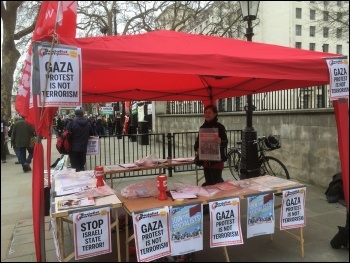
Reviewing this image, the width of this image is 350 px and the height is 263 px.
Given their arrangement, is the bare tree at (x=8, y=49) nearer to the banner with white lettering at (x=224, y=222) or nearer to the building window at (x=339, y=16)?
the banner with white lettering at (x=224, y=222)

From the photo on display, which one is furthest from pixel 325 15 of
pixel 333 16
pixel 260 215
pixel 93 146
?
pixel 260 215

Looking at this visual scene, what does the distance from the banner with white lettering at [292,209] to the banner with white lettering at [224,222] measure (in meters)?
0.65

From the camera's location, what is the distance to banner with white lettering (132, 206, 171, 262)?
305 cm

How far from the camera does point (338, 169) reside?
6.46m

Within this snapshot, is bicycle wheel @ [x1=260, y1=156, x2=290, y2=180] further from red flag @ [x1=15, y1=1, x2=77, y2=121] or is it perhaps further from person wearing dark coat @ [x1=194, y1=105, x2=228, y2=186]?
red flag @ [x1=15, y1=1, x2=77, y2=121]

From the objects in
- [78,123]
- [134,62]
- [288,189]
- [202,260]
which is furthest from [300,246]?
[78,123]

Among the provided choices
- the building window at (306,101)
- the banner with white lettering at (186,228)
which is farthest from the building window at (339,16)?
the banner with white lettering at (186,228)

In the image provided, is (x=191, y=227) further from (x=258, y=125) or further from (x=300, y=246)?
(x=258, y=125)

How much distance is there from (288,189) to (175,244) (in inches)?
59.8

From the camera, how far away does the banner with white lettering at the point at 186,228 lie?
321 centimetres

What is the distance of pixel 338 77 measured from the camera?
3758 millimetres

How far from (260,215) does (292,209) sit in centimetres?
45

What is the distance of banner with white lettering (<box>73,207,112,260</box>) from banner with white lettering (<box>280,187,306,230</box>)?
2041 mm

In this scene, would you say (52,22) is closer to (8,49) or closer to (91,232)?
(91,232)
